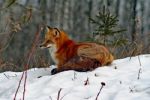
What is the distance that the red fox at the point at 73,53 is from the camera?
7555 millimetres

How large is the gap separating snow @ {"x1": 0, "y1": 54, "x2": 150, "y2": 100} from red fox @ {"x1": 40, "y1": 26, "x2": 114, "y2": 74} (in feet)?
0.50

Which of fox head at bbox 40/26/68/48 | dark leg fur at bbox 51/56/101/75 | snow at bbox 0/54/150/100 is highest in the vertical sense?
fox head at bbox 40/26/68/48

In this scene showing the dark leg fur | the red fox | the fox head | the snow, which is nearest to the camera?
the snow

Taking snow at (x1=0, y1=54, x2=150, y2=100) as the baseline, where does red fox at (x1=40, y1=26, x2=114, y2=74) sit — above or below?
above

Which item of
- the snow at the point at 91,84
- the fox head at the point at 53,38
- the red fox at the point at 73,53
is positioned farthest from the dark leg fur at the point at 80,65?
the fox head at the point at 53,38

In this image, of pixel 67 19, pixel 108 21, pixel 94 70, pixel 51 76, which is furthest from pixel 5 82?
pixel 67 19

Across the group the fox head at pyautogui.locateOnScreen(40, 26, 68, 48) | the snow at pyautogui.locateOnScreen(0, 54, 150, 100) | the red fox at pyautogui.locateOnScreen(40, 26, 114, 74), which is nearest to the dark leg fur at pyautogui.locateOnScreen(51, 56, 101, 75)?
the red fox at pyautogui.locateOnScreen(40, 26, 114, 74)

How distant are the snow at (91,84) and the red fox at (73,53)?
0.15 metres

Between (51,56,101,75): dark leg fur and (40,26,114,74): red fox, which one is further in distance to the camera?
(40,26,114,74): red fox

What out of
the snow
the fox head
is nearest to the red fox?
the fox head

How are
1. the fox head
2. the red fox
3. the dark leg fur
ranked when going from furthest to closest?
the fox head → the red fox → the dark leg fur

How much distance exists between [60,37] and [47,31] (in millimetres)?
199

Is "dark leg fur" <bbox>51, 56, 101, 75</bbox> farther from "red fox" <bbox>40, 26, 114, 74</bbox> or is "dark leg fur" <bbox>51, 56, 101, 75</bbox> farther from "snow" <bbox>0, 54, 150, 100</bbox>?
"snow" <bbox>0, 54, 150, 100</bbox>

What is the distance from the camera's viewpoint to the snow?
20.8ft
